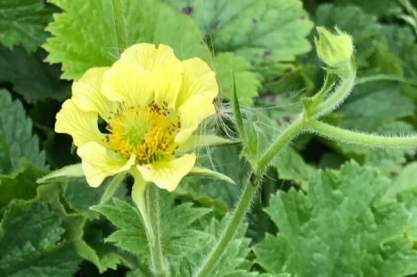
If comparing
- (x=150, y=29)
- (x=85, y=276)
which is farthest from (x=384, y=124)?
(x=85, y=276)

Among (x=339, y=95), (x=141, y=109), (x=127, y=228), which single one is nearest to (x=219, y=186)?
(x=127, y=228)

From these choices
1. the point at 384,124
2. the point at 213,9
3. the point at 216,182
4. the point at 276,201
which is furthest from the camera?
the point at 384,124

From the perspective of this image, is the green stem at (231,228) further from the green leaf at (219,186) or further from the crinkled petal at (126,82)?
the green leaf at (219,186)

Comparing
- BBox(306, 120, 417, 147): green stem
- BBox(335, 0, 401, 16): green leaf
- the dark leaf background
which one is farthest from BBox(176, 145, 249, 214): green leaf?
BBox(335, 0, 401, 16): green leaf

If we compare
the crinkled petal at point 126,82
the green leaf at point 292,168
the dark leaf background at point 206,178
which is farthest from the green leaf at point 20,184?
the green leaf at point 292,168

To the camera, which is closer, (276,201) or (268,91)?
(276,201)

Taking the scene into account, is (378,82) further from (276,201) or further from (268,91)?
(276,201)

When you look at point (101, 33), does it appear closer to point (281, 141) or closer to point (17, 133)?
point (17, 133)

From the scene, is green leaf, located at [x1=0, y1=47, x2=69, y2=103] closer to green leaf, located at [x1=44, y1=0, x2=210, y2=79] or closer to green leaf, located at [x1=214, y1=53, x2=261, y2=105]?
green leaf, located at [x1=44, y1=0, x2=210, y2=79]

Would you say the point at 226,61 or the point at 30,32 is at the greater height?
the point at 30,32
